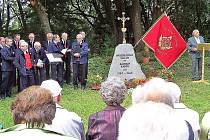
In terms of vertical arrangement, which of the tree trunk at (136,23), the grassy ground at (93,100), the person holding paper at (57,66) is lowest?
the grassy ground at (93,100)

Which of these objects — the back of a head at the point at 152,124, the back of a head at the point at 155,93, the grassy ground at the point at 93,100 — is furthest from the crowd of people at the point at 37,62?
the back of a head at the point at 152,124

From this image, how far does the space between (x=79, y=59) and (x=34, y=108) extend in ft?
41.9

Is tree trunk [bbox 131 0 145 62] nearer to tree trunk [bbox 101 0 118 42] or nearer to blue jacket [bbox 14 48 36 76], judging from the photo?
tree trunk [bbox 101 0 118 42]

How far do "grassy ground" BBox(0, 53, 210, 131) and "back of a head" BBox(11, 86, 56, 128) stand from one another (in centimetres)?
684

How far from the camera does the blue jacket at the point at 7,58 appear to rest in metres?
14.5

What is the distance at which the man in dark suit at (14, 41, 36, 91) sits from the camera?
1427cm

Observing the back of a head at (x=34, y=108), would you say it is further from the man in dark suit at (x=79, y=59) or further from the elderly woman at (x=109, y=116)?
the man in dark suit at (x=79, y=59)

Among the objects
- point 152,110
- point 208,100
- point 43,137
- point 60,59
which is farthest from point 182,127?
point 60,59

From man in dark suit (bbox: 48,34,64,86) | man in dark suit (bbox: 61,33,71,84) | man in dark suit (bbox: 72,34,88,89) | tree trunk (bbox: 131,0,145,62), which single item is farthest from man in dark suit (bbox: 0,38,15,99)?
tree trunk (bbox: 131,0,145,62)

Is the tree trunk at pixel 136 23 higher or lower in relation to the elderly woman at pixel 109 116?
higher

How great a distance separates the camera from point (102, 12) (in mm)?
28906

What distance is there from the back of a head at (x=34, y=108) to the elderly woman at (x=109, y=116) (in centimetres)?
188

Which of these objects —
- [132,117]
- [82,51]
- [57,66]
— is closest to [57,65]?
[57,66]

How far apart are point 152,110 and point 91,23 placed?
26.3 meters
